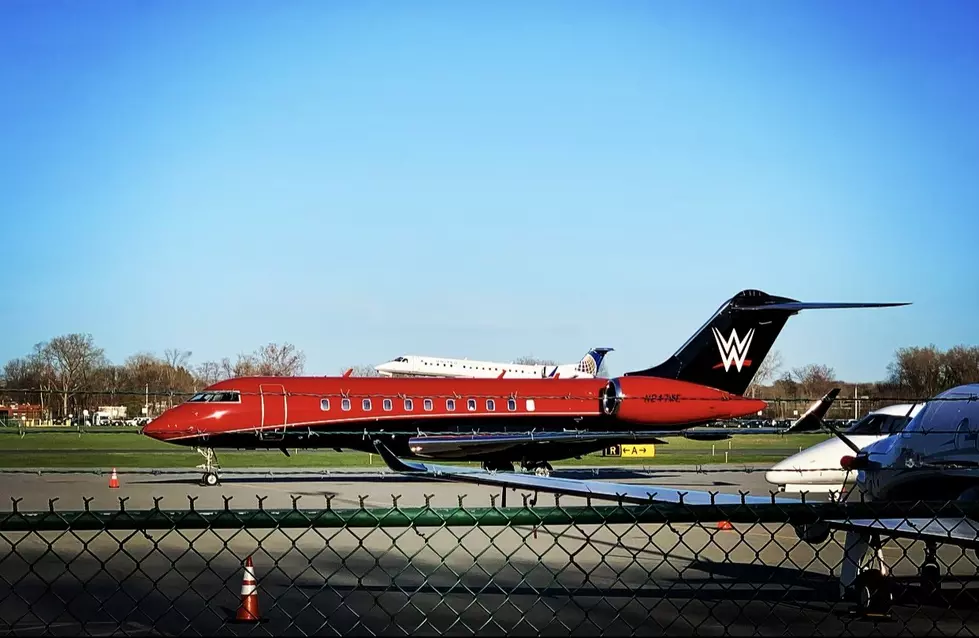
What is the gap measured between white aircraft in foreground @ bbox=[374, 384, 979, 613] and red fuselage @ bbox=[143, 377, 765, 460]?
13283 millimetres

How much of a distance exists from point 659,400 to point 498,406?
4.17 m

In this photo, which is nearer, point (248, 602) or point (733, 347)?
point (248, 602)

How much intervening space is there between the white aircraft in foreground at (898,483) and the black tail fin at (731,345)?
1901 cm

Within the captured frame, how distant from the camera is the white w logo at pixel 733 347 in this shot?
96.4ft

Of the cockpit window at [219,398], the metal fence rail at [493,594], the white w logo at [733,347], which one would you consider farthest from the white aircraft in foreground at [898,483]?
the white w logo at [733,347]

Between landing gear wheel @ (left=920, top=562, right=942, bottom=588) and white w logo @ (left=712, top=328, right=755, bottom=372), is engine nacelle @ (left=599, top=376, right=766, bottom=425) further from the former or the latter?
landing gear wheel @ (left=920, top=562, right=942, bottom=588)

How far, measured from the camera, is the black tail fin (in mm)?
29141

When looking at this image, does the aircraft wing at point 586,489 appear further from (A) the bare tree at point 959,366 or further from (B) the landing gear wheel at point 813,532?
(A) the bare tree at point 959,366

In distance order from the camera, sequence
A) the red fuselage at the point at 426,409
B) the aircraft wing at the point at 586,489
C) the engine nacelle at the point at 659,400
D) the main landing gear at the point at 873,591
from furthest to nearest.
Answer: the engine nacelle at the point at 659,400
the red fuselage at the point at 426,409
the aircraft wing at the point at 586,489
the main landing gear at the point at 873,591

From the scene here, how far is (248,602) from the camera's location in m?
8.49

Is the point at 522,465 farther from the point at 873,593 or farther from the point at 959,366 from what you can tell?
the point at 959,366

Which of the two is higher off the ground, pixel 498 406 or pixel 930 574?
pixel 498 406

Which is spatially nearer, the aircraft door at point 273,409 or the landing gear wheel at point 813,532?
the landing gear wheel at point 813,532

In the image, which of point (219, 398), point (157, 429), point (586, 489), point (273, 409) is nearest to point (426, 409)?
point (273, 409)
